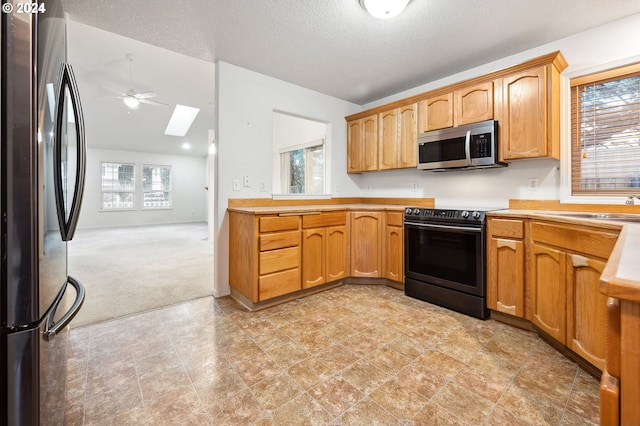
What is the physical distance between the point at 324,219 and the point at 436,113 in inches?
64.8

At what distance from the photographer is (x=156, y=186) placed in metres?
9.98

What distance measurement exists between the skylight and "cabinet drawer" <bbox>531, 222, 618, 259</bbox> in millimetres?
6018

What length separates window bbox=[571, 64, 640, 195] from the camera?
2.23 m

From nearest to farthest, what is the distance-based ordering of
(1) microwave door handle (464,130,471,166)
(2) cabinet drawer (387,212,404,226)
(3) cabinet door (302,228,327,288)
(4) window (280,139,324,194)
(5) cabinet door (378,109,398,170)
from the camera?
(1) microwave door handle (464,130,471,166) → (3) cabinet door (302,228,327,288) → (2) cabinet drawer (387,212,404,226) → (5) cabinet door (378,109,398,170) → (4) window (280,139,324,194)

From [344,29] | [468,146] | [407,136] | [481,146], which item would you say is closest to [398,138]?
[407,136]

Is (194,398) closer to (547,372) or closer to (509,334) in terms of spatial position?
(547,372)

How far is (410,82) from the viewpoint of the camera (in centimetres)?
347

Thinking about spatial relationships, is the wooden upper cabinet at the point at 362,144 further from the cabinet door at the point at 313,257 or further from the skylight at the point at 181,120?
the skylight at the point at 181,120

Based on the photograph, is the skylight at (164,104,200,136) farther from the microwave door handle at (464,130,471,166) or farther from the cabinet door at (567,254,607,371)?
the cabinet door at (567,254,607,371)

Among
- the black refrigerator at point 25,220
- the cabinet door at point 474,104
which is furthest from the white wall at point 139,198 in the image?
the cabinet door at point 474,104

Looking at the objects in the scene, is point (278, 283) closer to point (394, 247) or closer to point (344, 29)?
point (394, 247)

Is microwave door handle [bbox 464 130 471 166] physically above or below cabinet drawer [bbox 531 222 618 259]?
above

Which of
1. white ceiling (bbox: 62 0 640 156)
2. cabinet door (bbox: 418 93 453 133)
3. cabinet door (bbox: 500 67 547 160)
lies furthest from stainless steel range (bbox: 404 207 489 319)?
white ceiling (bbox: 62 0 640 156)

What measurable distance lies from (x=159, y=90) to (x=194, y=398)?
16.0 ft
